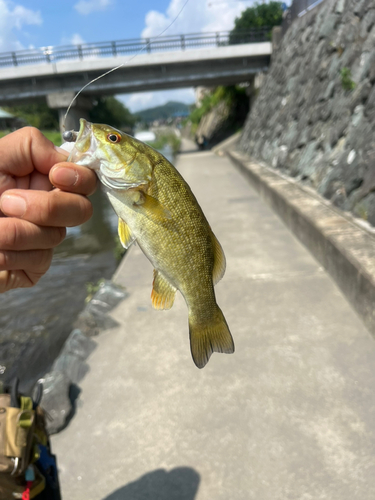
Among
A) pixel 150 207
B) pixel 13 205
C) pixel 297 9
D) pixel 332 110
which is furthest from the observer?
pixel 297 9

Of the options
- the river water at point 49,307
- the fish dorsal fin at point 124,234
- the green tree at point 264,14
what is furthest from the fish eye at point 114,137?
the green tree at point 264,14

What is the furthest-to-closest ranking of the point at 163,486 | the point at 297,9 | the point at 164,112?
the point at 164,112 → the point at 297,9 → the point at 163,486

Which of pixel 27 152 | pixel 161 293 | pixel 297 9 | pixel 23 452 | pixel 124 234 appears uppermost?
pixel 297 9

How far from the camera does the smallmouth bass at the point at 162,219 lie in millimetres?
1241

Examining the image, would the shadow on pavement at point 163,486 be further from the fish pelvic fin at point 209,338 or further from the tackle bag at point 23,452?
the fish pelvic fin at point 209,338

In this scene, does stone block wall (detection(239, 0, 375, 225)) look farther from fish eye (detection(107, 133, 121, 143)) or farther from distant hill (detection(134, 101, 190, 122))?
distant hill (detection(134, 101, 190, 122))

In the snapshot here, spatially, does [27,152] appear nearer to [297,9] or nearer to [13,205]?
[13,205]

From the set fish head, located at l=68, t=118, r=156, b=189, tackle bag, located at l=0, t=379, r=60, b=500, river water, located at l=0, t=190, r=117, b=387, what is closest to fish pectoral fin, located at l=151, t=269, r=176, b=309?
fish head, located at l=68, t=118, r=156, b=189

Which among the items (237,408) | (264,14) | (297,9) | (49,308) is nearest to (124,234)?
(237,408)

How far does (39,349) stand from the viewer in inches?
224

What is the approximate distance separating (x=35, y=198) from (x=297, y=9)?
15.5 m

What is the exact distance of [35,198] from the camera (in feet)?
4.47

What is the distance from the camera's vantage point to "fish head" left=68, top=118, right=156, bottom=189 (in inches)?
48.9

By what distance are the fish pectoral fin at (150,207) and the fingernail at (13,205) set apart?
1.46ft
